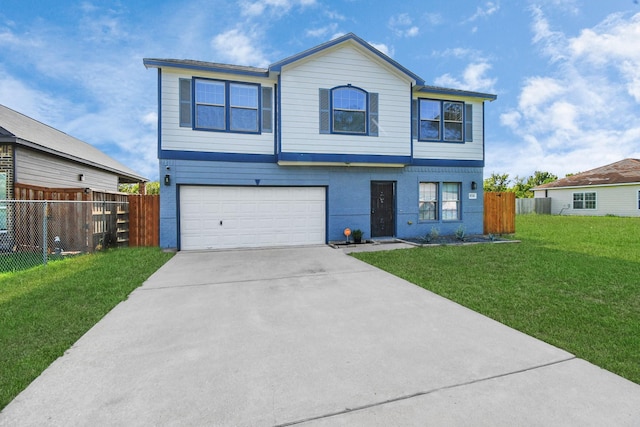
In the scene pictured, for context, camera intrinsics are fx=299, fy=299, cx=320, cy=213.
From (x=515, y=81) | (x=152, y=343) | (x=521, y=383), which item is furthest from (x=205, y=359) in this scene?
(x=515, y=81)

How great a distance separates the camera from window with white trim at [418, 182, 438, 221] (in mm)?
11320

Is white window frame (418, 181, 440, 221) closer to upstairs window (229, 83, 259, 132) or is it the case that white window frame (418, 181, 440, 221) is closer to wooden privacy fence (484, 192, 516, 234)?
wooden privacy fence (484, 192, 516, 234)

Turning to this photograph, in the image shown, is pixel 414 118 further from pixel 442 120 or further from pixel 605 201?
pixel 605 201

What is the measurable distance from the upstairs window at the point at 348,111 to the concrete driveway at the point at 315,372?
22.4ft

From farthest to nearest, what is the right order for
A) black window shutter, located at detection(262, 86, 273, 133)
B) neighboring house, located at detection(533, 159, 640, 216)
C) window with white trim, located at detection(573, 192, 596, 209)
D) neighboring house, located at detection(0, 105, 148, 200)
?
window with white trim, located at detection(573, 192, 596, 209) < neighboring house, located at detection(533, 159, 640, 216) < black window shutter, located at detection(262, 86, 273, 133) < neighboring house, located at detection(0, 105, 148, 200)

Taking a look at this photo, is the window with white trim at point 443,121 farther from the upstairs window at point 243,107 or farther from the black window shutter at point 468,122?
the upstairs window at point 243,107

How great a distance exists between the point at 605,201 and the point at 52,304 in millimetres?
32624

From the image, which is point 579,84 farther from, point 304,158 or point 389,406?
point 389,406

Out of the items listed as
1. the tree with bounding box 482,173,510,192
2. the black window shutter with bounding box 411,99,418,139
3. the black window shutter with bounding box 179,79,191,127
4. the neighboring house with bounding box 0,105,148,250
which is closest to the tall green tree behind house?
the tree with bounding box 482,173,510,192

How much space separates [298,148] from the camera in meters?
9.52

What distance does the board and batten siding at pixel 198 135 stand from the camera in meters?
8.87

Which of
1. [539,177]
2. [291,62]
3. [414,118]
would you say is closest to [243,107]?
[291,62]

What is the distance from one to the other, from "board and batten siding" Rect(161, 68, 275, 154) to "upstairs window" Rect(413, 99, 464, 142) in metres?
5.54

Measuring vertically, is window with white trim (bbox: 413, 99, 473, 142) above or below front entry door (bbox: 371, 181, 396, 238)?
above
